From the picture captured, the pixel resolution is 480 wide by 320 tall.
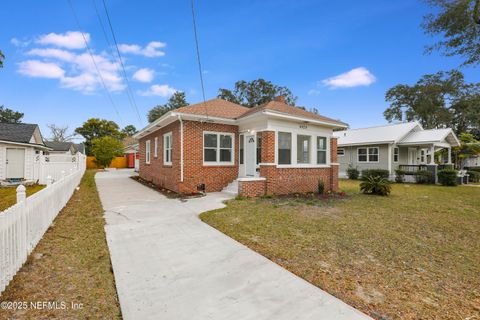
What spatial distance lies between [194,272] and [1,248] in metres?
2.27

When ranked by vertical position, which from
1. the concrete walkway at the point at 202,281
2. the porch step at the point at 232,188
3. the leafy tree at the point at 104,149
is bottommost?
the concrete walkway at the point at 202,281

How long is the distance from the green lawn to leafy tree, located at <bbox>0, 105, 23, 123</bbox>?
65731 millimetres

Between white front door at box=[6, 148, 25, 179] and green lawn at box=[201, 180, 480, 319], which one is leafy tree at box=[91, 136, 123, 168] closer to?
white front door at box=[6, 148, 25, 179]

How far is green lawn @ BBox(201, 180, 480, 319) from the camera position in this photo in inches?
113

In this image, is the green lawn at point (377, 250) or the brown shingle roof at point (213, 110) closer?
the green lawn at point (377, 250)

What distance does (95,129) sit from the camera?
45531mm

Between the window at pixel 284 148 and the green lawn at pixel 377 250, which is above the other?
the window at pixel 284 148

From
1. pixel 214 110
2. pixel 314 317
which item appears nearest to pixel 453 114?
pixel 214 110

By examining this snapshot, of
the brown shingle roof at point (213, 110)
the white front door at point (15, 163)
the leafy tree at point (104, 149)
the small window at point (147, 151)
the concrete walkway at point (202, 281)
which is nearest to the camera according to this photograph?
the concrete walkway at point (202, 281)

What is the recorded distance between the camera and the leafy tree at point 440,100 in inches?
1432

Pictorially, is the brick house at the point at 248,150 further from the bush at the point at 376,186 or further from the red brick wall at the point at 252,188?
the bush at the point at 376,186

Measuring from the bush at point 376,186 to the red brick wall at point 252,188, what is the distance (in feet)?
17.7

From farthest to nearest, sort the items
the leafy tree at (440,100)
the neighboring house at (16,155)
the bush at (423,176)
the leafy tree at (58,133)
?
the leafy tree at (58,133)
the leafy tree at (440,100)
the bush at (423,176)
the neighboring house at (16,155)

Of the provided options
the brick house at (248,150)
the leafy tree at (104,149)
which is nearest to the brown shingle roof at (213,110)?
the brick house at (248,150)
